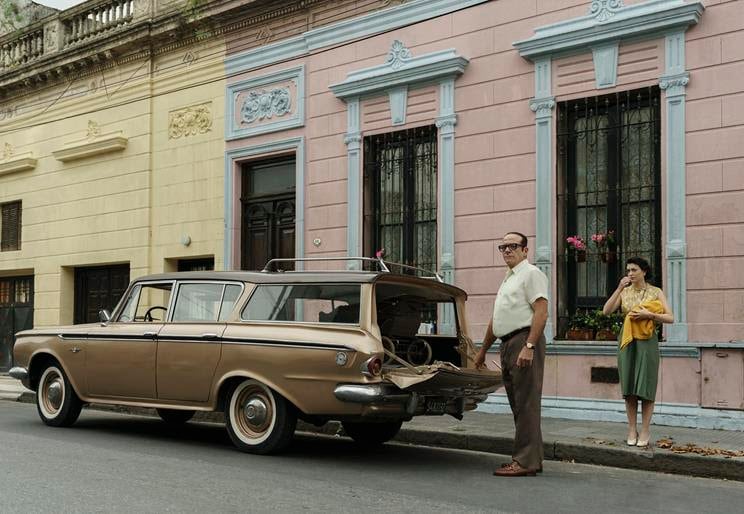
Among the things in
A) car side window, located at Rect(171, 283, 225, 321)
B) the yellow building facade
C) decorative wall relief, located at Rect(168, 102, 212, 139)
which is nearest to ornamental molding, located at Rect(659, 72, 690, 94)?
car side window, located at Rect(171, 283, 225, 321)

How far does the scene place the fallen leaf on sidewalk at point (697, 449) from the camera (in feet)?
25.4

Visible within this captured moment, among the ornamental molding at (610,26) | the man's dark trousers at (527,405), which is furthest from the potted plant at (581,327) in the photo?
the man's dark trousers at (527,405)

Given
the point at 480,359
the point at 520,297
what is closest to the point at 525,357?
the point at 520,297

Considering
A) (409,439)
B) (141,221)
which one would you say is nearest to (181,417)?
(409,439)

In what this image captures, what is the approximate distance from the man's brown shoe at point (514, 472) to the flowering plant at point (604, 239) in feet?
14.7

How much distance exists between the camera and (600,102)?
37.2 feet

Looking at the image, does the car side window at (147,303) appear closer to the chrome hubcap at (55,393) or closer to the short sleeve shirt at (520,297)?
the chrome hubcap at (55,393)

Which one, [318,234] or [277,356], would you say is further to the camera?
[318,234]

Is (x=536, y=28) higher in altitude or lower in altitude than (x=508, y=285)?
higher

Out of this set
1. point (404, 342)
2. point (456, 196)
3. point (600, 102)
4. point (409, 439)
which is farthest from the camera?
point (456, 196)

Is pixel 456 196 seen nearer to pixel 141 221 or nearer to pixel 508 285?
pixel 508 285

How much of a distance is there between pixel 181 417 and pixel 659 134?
252 inches

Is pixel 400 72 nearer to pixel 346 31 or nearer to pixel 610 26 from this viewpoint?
pixel 346 31

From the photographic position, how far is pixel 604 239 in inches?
439
